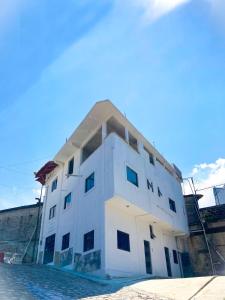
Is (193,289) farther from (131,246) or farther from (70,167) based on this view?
(70,167)

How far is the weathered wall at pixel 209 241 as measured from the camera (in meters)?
20.8

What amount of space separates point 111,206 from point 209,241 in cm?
1154

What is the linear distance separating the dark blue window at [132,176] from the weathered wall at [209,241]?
987 cm

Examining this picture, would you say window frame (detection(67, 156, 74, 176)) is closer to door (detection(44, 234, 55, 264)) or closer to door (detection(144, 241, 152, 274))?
door (detection(44, 234, 55, 264))

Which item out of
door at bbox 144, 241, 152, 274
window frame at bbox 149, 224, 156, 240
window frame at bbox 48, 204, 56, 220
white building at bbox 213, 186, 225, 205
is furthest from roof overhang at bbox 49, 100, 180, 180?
white building at bbox 213, 186, 225, 205

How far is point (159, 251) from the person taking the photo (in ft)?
61.7

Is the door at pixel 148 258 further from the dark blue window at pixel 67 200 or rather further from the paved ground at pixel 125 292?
the paved ground at pixel 125 292

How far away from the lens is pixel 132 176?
16984 mm

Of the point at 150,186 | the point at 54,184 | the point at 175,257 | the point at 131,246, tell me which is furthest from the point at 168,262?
the point at 54,184

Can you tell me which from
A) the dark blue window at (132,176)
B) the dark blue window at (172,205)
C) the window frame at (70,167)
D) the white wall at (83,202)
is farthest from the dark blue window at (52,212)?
the dark blue window at (172,205)

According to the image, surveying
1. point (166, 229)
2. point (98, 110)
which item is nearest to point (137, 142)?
point (98, 110)

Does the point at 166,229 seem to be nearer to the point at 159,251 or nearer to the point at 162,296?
the point at 159,251

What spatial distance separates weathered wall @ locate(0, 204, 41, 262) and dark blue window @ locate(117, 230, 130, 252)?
A: 13.4 metres

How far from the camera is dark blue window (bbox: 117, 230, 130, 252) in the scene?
14812mm
